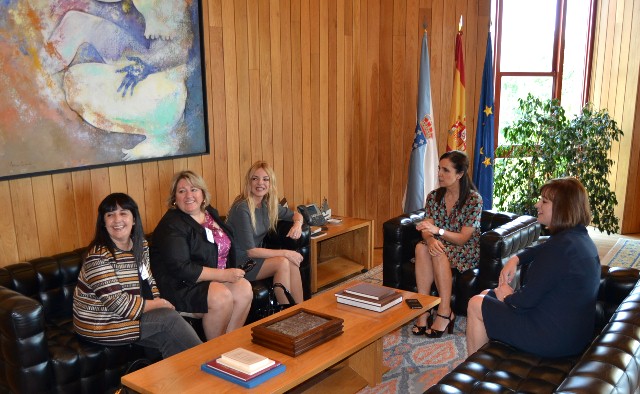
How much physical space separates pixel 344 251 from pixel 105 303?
2.78 metres

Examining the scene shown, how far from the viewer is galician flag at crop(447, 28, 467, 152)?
5504 millimetres

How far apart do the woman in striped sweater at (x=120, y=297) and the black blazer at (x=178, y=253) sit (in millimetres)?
255

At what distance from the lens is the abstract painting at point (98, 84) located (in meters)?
3.18

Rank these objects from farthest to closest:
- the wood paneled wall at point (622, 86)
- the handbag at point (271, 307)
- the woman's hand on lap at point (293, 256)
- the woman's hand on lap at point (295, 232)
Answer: the wood paneled wall at point (622, 86), the woman's hand on lap at point (295, 232), the woman's hand on lap at point (293, 256), the handbag at point (271, 307)

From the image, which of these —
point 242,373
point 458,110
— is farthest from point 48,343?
point 458,110

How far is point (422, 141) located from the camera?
5438 millimetres

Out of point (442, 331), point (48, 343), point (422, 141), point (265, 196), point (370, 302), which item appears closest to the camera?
point (48, 343)

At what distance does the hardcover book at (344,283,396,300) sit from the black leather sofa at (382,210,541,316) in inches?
31.0

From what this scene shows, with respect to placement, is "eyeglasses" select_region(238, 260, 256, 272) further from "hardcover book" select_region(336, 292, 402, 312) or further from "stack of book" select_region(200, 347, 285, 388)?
"stack of book" select_region(200, 347, 285, 388)

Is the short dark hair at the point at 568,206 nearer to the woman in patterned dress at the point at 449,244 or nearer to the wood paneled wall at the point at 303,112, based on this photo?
the woman in patterned dress at the point at 449,244

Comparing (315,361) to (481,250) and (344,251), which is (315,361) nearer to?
(481,250)

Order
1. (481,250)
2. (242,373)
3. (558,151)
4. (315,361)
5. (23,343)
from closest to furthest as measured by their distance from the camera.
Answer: (242,373)
(315,361)
(23,343)
(481,250)
(558,151)

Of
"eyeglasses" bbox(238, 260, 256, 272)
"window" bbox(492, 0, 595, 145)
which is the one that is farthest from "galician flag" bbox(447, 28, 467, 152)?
"eyeglasses" bbox(238, 260, 256, 272)

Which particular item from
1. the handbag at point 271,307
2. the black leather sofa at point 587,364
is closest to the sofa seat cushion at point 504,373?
the black leather sofa at point 587,364
